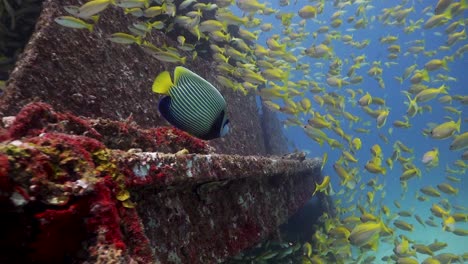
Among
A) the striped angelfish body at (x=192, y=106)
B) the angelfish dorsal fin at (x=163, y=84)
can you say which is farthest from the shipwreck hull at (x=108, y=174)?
the angelfish dorsal fin at (x=163, y=84)

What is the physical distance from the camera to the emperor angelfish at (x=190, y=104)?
2.15 metres

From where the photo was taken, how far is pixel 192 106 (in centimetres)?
220

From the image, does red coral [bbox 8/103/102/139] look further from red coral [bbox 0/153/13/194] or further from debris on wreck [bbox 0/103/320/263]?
red coral [bbox 0/153/13/194]

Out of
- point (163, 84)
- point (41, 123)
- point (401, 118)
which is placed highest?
point (163, 84)

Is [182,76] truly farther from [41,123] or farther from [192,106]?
[41,123]

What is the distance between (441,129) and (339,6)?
8.87 metres

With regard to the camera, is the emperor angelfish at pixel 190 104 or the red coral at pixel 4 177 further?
the emperor angelfish at pixel 190 104

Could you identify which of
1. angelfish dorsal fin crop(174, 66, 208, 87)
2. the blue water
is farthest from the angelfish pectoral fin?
the blue water

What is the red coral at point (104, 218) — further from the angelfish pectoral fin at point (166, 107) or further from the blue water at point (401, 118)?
the blue water at point (401, 118)

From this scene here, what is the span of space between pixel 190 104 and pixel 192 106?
2 cm

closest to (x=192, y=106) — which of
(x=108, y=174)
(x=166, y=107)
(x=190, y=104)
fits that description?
(x=190, y=104)

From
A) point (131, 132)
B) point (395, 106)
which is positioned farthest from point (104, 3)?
point (395, 106)

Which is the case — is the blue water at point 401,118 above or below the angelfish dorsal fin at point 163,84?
below

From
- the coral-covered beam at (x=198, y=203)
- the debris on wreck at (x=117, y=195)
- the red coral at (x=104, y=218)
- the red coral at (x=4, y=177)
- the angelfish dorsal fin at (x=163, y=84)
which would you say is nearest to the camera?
the red coral at (x=4, y=177)
